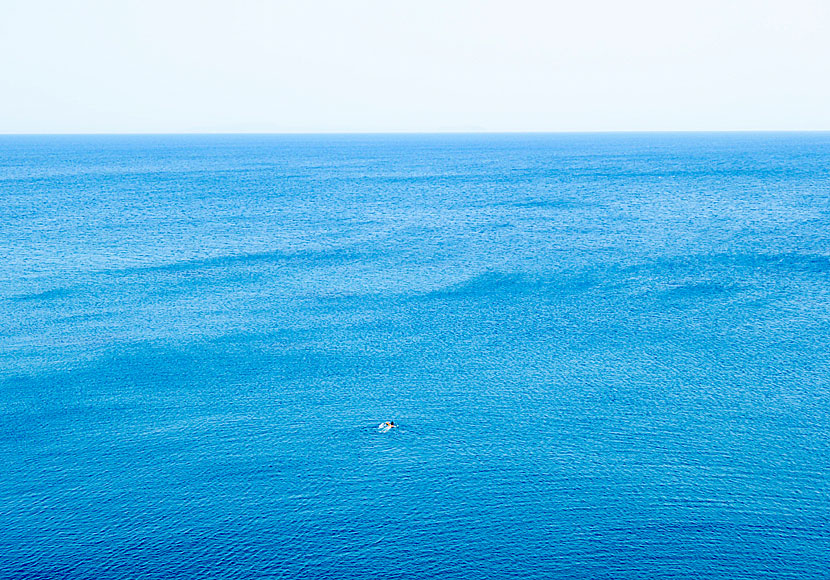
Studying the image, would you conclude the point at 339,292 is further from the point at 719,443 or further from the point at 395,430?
the point at 719,443

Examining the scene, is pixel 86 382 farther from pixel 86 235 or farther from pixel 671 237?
pixel 671 237

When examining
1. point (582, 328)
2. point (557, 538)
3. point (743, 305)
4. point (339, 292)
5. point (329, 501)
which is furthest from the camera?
point (339, 292)

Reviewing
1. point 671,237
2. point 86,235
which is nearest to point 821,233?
point 671,237

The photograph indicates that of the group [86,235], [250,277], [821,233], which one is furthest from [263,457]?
[821,233]

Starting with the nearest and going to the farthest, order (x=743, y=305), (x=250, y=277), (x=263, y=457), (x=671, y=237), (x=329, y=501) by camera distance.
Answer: (x=329, y=501), (x=263, y=457), (x=743, y=305), (x=250, y=277), (x=671, y=237)

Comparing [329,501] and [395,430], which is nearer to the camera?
[329,501]

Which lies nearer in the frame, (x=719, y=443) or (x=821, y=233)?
(x=719, y=443)
